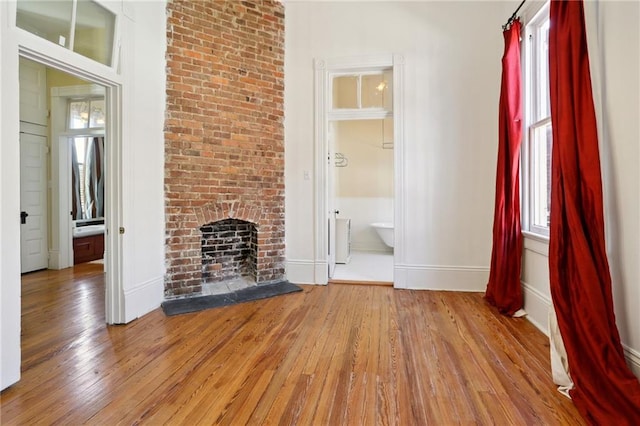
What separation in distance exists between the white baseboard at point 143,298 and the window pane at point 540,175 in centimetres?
362

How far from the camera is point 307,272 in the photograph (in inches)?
155

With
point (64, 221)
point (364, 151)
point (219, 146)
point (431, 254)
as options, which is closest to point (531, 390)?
point (431, 254)

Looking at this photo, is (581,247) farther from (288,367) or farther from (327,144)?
(327,144)

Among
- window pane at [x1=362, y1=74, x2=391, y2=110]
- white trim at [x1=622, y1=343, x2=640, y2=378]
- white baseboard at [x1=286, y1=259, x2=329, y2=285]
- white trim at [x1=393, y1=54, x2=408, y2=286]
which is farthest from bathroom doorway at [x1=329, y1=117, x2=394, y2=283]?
white trim at [x1=622, y1=343, x2=640, y2=378]

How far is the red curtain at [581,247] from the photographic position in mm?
1560

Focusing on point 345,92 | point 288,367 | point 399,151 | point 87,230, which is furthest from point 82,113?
point 288,367

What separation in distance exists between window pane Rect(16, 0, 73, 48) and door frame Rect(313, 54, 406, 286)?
7.77 feet

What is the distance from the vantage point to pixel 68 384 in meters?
1.84

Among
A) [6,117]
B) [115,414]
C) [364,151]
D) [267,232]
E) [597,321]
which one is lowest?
[115,414]

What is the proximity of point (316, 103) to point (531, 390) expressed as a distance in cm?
334

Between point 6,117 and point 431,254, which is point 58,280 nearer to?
point 6,117

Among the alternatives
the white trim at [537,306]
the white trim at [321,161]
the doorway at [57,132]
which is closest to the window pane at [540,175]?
the white trim at [537,306]

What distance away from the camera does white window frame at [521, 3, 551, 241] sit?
9.27 feet

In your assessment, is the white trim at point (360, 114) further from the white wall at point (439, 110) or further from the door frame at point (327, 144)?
the white wall at point (439, 110)
